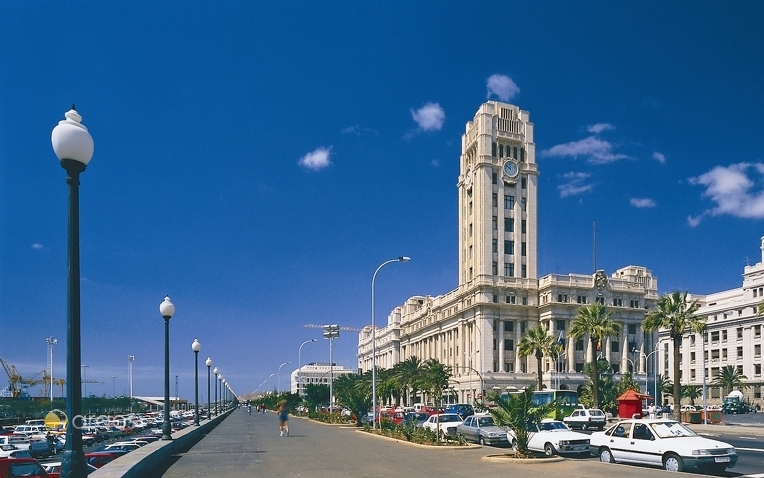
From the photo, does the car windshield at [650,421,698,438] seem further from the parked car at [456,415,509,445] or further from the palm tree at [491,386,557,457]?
the parked car at [456,415,509,445]

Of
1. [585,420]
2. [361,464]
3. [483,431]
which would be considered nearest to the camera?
[361,464]

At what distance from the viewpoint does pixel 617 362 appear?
10725 cm

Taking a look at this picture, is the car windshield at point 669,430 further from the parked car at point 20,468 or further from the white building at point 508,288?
the white building at point 508,288

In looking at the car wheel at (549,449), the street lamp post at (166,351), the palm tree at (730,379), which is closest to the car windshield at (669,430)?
the car wheel at (549,449)

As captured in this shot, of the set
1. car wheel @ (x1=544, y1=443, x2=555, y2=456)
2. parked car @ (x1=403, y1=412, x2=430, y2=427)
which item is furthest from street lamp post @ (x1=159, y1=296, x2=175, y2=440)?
car wheel @ (x1=544, y1=443, x2=555, y2=456)

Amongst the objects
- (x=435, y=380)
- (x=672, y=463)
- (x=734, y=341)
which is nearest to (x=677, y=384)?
(x=435, y=380)

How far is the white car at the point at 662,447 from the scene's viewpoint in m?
18.7

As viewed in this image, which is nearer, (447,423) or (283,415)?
(283,415)

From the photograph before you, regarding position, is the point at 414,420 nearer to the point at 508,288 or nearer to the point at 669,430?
the point at 669,430

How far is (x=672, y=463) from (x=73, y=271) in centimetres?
1706

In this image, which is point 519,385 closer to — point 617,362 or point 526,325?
point 526,325

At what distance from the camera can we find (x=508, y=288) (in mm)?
105625

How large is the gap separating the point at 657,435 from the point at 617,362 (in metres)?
92.8

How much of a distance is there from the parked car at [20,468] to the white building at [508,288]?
83.1m
